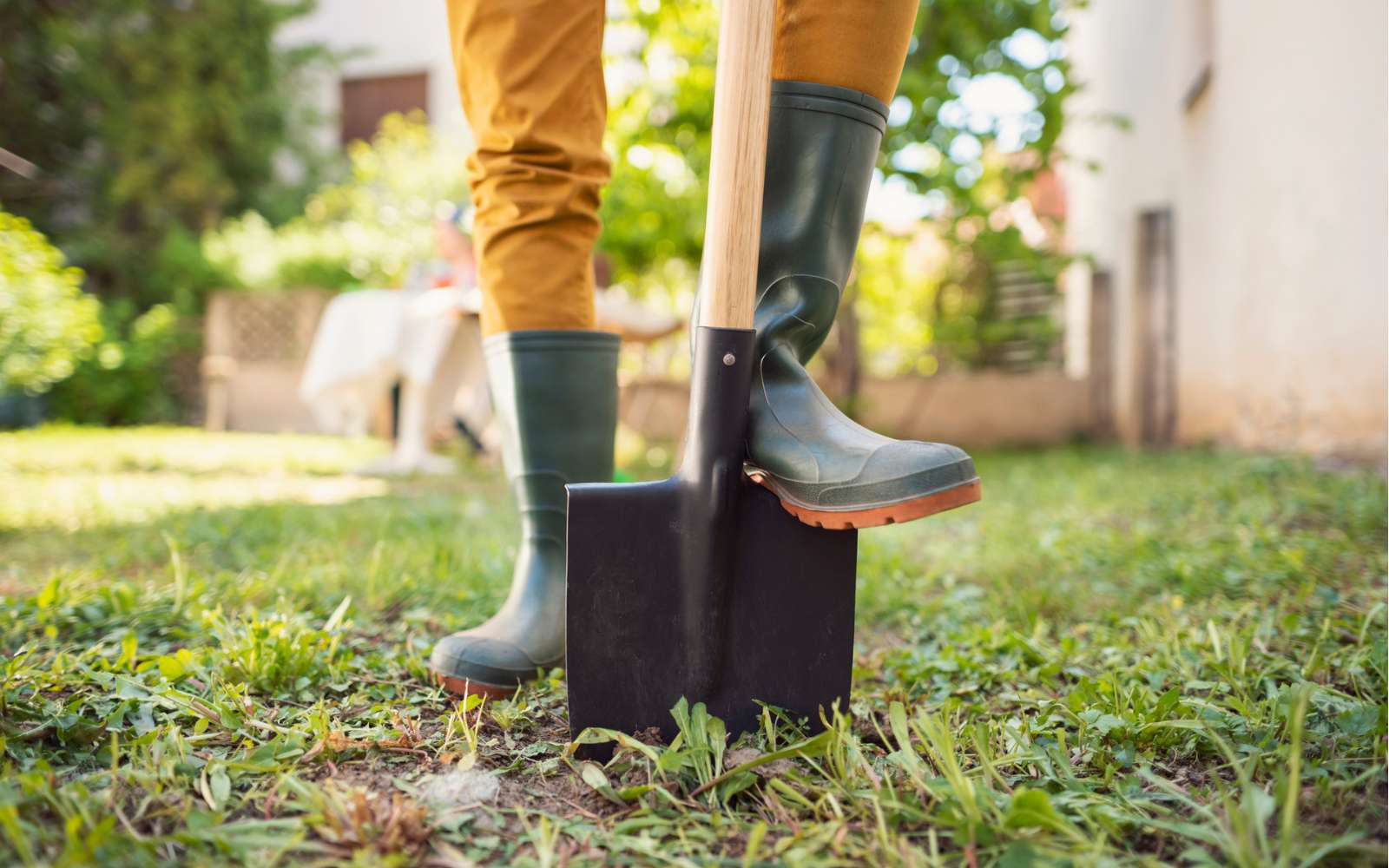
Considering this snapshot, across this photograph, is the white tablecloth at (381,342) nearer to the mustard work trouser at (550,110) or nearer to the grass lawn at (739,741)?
the grass lawn at (739,741)

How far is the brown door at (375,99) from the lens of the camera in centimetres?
1145

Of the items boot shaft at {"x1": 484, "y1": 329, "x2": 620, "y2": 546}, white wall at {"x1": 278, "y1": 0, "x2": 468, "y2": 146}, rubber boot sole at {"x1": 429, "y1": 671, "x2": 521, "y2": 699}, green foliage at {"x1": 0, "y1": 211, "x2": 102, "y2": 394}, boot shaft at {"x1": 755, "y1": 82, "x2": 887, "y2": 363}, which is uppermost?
white wall at {"x1": 278, "y1": 0, "x2": 468, "y2": 146}

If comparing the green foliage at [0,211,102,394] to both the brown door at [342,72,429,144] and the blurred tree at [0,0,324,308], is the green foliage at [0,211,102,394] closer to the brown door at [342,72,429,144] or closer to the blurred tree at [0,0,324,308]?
the blurred tree at [0,0,324,308]

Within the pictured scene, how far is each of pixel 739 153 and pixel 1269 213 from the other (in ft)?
11.3

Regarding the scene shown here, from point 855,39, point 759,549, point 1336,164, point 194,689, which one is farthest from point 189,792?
point 1336,164

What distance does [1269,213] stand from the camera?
361 centimetres

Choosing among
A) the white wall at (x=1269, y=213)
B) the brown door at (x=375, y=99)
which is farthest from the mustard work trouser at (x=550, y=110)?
the brown door at (x=375, y=99)

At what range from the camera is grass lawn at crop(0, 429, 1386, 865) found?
72cm

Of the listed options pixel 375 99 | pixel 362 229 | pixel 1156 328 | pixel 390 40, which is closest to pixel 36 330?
pixel 362 229

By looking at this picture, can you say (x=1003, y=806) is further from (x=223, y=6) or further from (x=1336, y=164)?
(x=223, y=6)

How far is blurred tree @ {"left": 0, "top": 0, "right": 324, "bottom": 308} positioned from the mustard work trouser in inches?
325

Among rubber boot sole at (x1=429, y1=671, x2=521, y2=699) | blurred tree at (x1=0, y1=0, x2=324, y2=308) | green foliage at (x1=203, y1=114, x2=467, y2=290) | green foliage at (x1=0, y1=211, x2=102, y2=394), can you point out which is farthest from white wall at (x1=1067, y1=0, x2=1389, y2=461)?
blurred tree at (x1=0, y1=0, x2=324, y2=308)

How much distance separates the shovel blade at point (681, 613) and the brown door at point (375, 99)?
38.1ft

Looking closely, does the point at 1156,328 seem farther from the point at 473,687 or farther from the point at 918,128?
the point at 473,687
